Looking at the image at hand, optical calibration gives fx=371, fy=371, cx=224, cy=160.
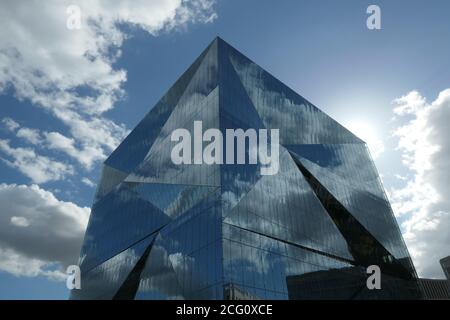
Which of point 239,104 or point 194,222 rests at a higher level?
point 239,104

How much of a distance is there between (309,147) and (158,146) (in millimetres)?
21798

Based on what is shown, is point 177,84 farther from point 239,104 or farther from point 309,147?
point 309,147

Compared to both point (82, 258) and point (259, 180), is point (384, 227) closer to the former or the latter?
point (259, 180)

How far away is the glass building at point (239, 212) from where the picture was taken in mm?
33906

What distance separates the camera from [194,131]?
42375 mm

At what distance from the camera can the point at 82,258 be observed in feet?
214

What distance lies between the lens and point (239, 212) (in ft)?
113

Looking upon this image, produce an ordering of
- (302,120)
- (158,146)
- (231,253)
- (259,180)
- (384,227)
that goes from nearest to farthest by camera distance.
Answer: (231,253)
(259,180)
(158,146)
(302,120)
(384,227)

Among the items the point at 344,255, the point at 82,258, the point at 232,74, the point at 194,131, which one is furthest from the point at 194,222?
the point at 82,258

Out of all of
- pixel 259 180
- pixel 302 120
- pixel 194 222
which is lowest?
pixel 194 222

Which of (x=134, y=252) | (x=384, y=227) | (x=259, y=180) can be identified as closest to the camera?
(x=259, y=180)

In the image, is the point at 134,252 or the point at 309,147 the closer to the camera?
the point at 134,252

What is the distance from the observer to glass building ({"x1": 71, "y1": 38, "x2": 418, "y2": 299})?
33.9 metres

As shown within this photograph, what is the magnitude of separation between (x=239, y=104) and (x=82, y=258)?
139 feet
